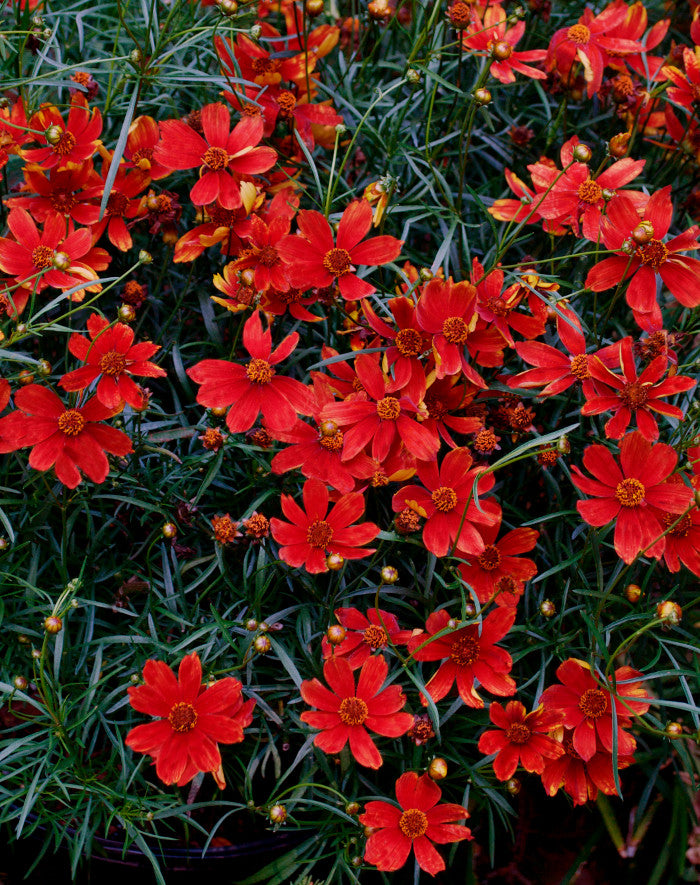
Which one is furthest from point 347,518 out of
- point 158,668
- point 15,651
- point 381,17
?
point 381,17

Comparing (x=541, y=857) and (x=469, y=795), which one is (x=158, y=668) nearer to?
(x=469, y=795)

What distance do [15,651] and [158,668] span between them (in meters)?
0.32

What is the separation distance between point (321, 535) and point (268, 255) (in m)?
0.33

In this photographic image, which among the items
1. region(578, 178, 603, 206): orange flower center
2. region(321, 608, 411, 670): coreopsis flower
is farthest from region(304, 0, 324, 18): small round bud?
region(321, 608, 411, 670): coreopsis flower

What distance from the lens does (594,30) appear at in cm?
112

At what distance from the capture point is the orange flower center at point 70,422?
2.79 ft

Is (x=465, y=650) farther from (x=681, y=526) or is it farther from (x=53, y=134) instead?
(x=53, y=134)

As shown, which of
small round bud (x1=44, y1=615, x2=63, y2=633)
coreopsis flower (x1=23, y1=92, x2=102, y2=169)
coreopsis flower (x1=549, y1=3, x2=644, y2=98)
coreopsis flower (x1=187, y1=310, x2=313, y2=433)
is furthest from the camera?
coreopsis flower (x1=549, y1=3, x2=644, y2=98)

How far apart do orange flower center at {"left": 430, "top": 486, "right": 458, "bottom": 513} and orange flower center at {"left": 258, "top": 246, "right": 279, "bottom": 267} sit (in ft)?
1.06

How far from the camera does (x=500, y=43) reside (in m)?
0.92

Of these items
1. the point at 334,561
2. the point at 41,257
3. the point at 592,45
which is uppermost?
the point at 592,45

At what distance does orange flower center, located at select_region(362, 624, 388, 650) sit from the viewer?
88 cm

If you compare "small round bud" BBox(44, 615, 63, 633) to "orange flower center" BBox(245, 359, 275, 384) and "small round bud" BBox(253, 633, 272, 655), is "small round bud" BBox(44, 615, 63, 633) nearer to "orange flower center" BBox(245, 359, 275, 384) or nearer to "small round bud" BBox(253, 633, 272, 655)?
"small round bud" BBox(253, 633, 272, 655)

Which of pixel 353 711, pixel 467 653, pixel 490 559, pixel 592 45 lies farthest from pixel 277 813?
pixel 592 45
